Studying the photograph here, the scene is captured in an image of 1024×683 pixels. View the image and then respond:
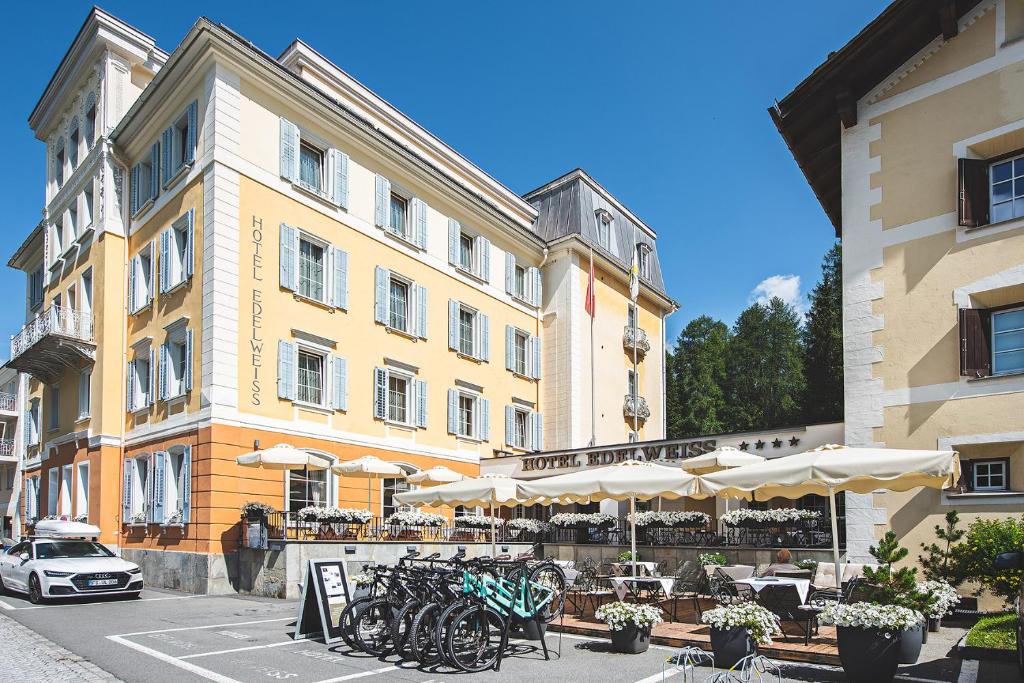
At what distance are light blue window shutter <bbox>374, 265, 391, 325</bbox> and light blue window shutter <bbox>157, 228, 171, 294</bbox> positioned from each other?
5.64 meters

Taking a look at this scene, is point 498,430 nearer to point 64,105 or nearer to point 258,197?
point 258,197

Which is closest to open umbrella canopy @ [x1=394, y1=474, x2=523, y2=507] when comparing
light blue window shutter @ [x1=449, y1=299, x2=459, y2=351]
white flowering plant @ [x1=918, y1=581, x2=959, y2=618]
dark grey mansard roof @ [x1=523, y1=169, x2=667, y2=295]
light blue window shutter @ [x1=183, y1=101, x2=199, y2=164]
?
white flowering plant @ [x1=918, y1=581, x2=959, y2=618]

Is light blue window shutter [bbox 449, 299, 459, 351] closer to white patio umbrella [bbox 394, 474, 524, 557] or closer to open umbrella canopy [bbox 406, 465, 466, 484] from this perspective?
open umbrella canopy [bbox 406, 465, 466, 484]

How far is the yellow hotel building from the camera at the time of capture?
1941 centimetres

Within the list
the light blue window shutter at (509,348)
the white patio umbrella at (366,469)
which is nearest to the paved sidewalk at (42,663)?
the white patio umbrella at (366,469)

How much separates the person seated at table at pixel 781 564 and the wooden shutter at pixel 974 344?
4.28 m

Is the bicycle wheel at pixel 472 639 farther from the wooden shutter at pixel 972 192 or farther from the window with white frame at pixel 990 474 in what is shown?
the wooden shutter at pixel 972 192

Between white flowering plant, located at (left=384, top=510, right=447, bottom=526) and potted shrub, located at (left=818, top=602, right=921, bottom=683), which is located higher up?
potted shrub, located at (left=818, top=602, right=921, bottom=683)

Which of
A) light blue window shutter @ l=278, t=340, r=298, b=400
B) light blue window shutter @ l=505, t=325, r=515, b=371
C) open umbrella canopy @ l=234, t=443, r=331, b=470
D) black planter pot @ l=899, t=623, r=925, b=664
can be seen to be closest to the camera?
black planter pot @ l=899, t=623, r=925, b=664

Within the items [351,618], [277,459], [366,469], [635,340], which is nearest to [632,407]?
[635,340]

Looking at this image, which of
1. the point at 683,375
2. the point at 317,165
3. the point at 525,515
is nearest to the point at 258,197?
the point at 317,165

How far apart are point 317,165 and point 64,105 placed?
36.6ft

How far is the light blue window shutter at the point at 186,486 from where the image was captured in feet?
62.2

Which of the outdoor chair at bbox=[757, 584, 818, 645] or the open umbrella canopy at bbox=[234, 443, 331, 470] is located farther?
the open umbrella canopy at bbox=[234, 443, 331, 470]
